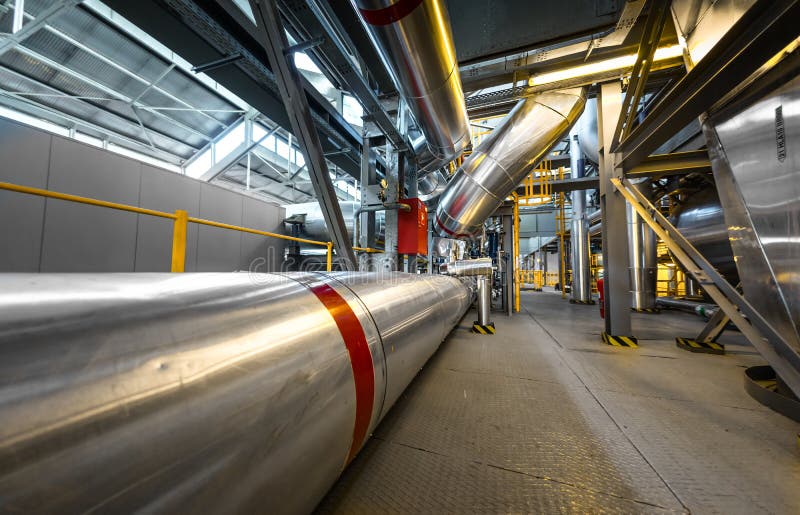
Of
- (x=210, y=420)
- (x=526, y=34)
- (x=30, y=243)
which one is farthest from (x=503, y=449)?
(x=30, y=243)

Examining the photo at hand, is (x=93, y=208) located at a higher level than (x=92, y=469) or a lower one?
higher

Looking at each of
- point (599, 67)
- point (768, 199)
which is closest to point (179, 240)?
point (768, 199)

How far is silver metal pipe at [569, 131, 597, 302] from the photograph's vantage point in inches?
235

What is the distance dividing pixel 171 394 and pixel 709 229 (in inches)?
217

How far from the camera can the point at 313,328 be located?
0.76 meters

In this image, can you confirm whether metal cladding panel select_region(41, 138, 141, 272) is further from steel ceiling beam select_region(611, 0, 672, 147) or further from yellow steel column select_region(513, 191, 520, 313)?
steel ceiling beam select_region(611, 0, 672, 147)

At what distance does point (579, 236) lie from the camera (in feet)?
20.1

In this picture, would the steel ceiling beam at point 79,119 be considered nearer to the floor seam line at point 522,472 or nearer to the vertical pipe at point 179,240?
the vertical pipe at point 179,240

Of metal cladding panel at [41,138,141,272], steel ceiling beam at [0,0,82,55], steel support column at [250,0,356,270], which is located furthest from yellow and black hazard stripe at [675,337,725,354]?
steel ceiling beam at [0,0,82,55]

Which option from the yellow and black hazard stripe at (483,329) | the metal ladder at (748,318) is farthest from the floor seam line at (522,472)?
the yellow and black hazard stripe at (483,329)

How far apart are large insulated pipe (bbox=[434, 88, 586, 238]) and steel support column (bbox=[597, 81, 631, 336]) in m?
0.33

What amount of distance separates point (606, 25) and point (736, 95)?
1072 millimetres

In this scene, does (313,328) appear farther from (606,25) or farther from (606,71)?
(606,71)

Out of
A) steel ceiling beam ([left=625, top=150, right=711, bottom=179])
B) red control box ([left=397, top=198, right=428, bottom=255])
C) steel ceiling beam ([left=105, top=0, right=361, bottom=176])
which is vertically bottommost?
red control box ([left=397, top=198, right=428, bottom=255])
